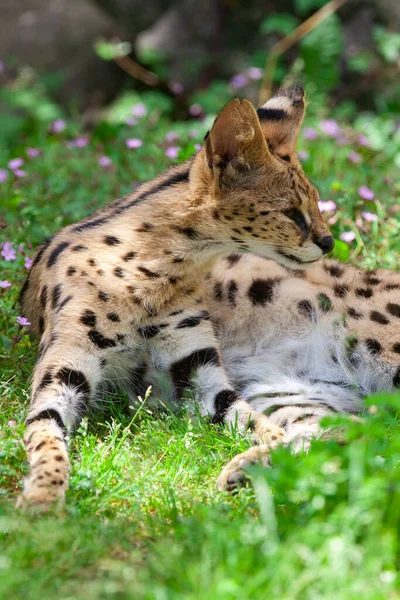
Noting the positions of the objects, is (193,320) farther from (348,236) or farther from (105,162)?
(105,162)

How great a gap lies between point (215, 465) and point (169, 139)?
425 centimetres

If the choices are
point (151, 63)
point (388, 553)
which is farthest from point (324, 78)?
point (388, 553)

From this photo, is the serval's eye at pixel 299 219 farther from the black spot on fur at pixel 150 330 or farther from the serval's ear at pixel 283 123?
the black spot on fur at pixel 150 330

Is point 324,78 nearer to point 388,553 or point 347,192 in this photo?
point 347,192

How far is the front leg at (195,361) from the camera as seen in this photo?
4.23 metres

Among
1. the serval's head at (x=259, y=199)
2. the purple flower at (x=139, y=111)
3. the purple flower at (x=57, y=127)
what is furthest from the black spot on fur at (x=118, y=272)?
the purple flower at (x=139, y=111)

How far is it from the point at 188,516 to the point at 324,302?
1851 mm

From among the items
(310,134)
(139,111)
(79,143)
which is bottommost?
(79,143)

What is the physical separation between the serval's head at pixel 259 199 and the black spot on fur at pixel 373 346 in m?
0.55

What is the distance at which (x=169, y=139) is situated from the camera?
24.7ft

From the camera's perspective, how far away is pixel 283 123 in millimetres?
4484

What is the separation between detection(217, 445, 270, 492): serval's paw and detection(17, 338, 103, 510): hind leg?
591mm

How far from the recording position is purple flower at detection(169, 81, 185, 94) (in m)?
8.63

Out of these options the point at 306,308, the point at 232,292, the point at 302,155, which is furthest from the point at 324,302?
the point at 302,155
